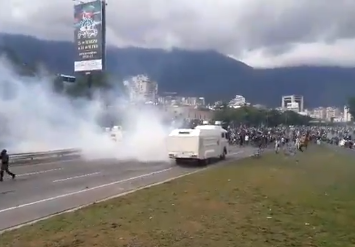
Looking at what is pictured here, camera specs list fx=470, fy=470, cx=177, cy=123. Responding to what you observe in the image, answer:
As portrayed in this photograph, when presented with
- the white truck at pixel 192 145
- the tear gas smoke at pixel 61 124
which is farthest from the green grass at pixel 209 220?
the tear gas smoke at pixel 61 124

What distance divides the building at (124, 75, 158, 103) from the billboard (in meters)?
9.21

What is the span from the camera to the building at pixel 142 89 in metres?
51.7

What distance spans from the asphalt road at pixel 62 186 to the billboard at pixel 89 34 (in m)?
15.4

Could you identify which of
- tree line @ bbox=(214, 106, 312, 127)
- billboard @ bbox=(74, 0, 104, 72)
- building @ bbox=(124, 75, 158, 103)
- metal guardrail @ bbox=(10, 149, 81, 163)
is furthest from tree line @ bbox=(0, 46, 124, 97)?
tree line @ bbox=(214, 106, 312, 127)

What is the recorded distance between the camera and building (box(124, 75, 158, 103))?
170 ft

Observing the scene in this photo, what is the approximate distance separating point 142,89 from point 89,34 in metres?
19.7

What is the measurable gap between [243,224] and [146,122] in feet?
99.4

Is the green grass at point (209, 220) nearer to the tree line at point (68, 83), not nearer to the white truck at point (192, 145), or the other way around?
the white truck at point (192, 145)

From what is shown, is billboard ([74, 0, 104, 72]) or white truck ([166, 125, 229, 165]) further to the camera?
billboard ([74, 0, 104, 72])

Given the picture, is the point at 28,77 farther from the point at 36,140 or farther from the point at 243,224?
the point at 243,224

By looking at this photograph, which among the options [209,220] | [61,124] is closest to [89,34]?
[61,124]

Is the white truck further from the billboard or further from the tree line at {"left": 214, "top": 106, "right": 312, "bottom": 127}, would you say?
the tree line at {"left": 214, "top": 106, "right": 312, "bottom": 127}

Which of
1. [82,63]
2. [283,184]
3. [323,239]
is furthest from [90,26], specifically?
[323,239]

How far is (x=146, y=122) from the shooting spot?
3934cm
